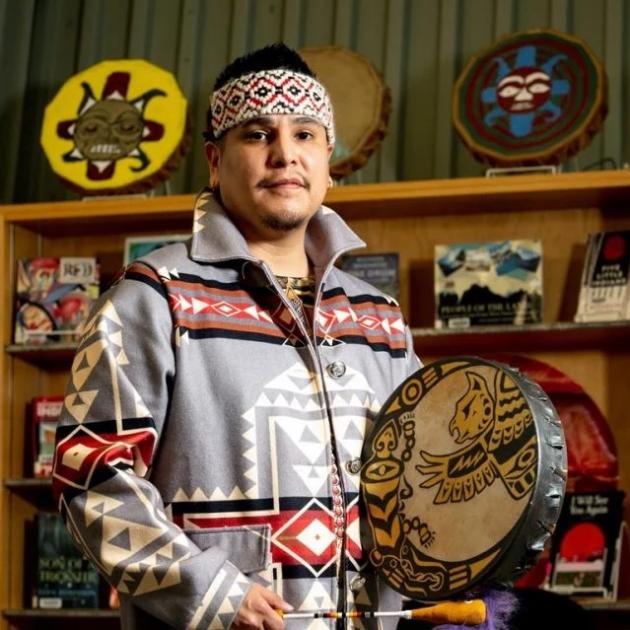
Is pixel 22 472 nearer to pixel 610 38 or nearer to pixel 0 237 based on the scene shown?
pixel 0 237

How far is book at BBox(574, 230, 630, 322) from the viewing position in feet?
10.4

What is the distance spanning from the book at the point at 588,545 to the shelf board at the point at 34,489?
4.41 ft

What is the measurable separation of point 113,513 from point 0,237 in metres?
2.07

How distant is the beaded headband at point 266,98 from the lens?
1.90 meters

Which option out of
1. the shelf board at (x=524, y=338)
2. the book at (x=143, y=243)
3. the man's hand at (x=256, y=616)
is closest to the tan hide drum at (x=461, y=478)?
the man's hand at (x=256, y=616)

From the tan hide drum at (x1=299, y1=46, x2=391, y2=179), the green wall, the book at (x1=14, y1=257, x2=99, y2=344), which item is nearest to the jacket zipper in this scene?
the tan hide drum at (x1=299, y1=46, x2=391, y2=179)

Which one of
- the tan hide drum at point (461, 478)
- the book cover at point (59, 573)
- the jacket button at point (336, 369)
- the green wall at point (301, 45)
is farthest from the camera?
the green wall at point (301, 45)

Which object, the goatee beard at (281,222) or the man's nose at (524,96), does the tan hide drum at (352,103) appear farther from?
the goatee beard at (281,222)

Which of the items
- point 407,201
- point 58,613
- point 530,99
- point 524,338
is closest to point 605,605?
point 524,338

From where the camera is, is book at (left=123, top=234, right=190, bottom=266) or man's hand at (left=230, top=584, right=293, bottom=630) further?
book at (left=123, top=234, right=190, bottom=266)

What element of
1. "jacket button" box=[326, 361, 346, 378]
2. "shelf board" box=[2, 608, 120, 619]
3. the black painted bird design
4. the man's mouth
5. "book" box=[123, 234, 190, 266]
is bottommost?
"shelf board" box=[2, 608, 120, 619]

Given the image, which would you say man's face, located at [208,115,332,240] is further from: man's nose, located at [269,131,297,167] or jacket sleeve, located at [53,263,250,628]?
jacket sleeve, located at [53,263,250,628]

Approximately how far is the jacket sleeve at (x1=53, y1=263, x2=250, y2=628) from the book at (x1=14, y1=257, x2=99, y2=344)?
5.79 ft

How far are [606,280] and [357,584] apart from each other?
5.54 feet
